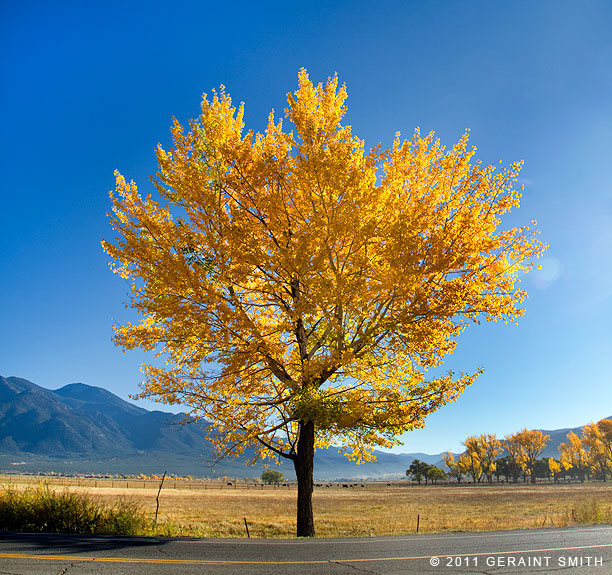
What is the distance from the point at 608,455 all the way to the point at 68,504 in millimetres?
122419

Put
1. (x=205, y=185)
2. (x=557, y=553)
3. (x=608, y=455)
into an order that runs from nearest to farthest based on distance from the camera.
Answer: (x=557, y=553), (x=205, y=185), (x=608, y=455)

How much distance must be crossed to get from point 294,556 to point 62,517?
663 cm

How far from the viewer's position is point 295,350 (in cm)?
1191

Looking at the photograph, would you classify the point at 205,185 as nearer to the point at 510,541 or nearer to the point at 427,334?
the point at 427,334

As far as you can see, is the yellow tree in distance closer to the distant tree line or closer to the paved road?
the paved road

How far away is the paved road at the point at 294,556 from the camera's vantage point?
6.02m

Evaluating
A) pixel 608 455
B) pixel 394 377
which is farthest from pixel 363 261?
pixel 608 455

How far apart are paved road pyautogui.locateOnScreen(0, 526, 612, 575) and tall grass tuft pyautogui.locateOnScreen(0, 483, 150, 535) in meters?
1.42

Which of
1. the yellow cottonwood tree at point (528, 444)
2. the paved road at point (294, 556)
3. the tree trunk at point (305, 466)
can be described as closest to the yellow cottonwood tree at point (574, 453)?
the yellow cottonwood tree at point (528, 444)

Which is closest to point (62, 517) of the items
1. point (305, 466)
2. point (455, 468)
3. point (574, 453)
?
point (305, 466)

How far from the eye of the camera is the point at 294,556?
701 centimetres

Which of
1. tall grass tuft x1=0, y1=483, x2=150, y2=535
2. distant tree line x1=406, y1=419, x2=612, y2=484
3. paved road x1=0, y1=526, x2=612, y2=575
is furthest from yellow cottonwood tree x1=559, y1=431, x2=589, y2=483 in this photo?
tall grass tuft x1=0, y1=483, x2=150, y2=535

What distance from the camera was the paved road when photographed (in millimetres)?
6023

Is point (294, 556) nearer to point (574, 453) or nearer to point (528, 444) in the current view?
point (528, 444)
